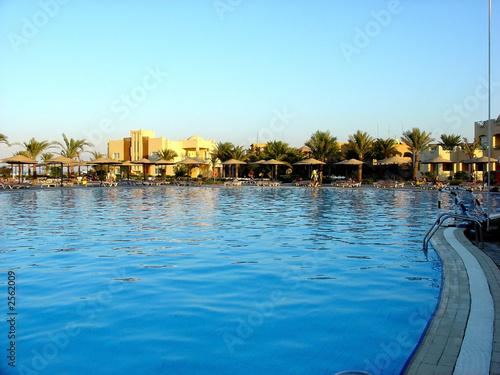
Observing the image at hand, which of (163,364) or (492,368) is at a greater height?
(492,368)

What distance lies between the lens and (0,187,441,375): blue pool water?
3988mm

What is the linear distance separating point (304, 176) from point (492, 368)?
43.4 m

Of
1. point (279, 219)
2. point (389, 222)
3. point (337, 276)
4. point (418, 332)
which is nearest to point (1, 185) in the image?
point (279, 219)

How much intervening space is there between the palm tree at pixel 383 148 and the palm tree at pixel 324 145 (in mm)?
3867

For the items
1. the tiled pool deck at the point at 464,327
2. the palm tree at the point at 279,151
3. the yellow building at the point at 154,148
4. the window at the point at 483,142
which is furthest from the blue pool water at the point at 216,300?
the yellow building at the point at 154,148

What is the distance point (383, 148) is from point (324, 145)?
5.93 metres

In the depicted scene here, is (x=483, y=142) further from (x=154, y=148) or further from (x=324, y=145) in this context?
(x=154, y=148)

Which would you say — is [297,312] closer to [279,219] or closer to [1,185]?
[279,219]

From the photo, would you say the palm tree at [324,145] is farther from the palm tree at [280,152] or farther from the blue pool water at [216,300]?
the blue pool water at [216,300]

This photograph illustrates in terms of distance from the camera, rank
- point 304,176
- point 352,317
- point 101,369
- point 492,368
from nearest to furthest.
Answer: point 492,368 < point 101,369 < point 352,317 < point 304,176

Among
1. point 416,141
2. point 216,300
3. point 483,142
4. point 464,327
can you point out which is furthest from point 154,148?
point 464,327

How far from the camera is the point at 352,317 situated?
4.89 m

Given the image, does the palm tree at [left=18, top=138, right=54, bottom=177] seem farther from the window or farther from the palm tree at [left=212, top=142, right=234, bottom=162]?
the window

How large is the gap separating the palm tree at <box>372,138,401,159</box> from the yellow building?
70.2ft
